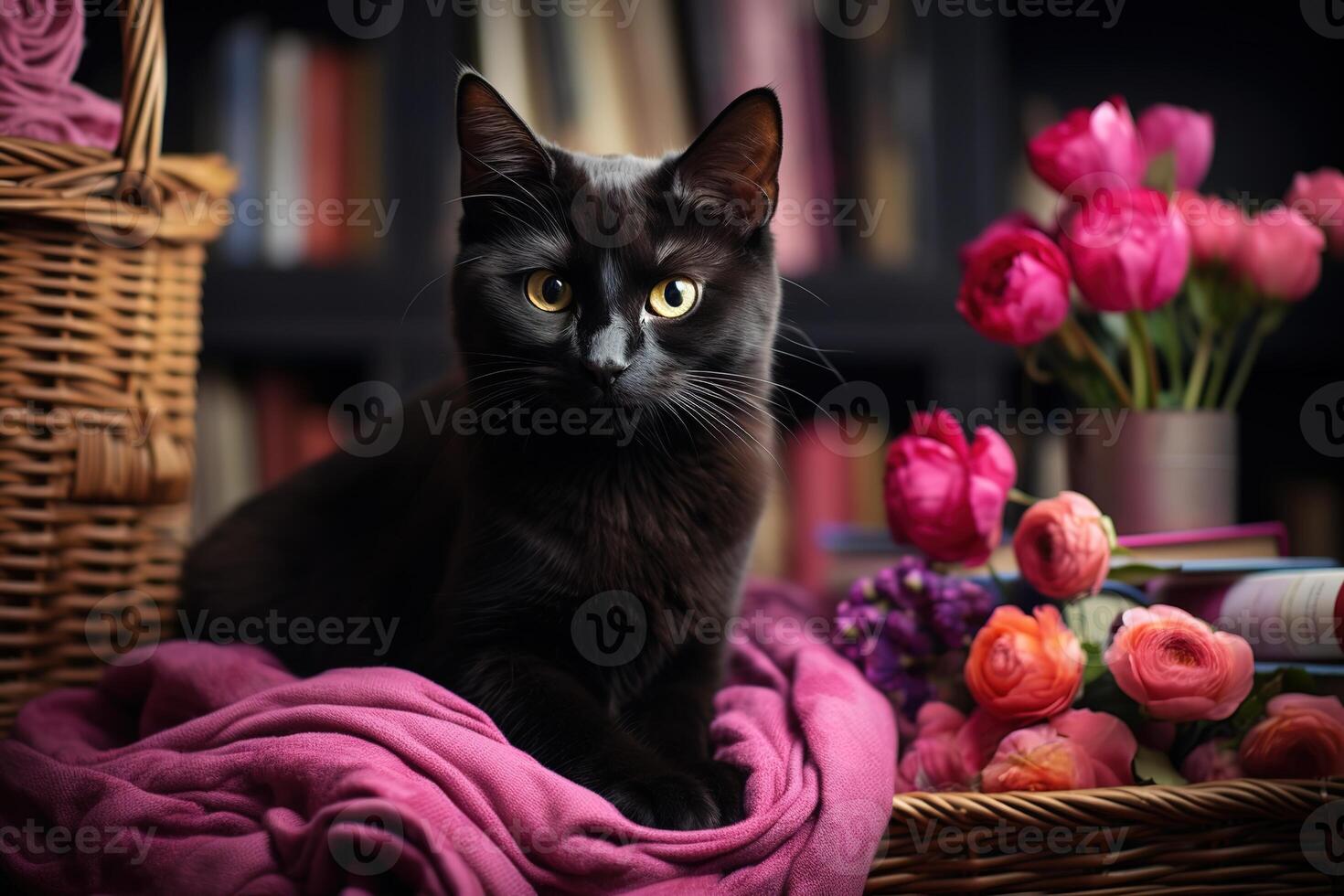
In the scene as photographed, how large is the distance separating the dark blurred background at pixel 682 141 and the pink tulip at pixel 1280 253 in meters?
Answer: 0.66

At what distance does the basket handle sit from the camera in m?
0.92

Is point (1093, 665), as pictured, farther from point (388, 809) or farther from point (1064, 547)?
point (388, 809)

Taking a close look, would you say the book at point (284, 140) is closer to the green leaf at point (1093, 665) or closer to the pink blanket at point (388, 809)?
the pink blanket at point (388, 809)

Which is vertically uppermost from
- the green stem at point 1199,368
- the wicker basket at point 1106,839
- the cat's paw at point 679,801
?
the green stem at point 1199,368

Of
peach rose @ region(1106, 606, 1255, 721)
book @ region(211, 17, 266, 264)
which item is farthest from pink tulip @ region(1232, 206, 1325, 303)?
book @ region(211, 17, 266, 264)

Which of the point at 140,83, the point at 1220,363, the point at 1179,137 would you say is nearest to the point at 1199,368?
the point at 1220,363

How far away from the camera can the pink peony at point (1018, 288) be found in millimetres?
978

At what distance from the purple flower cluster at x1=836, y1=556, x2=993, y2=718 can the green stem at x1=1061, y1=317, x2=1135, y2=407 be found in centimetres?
30

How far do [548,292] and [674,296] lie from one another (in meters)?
0.11

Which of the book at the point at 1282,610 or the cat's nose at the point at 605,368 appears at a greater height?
the cat's nose at the point at 605,368

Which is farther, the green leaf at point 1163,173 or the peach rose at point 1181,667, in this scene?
the green leaf at point 1163,173

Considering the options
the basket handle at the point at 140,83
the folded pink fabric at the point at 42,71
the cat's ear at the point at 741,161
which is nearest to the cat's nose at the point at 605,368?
the cat's ear at the point at 741,161

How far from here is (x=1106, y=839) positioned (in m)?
0.74

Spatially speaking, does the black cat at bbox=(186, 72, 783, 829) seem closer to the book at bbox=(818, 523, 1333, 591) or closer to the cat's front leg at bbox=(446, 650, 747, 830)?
the cat's front leg at bbox=(446, 650, 747, 830)
